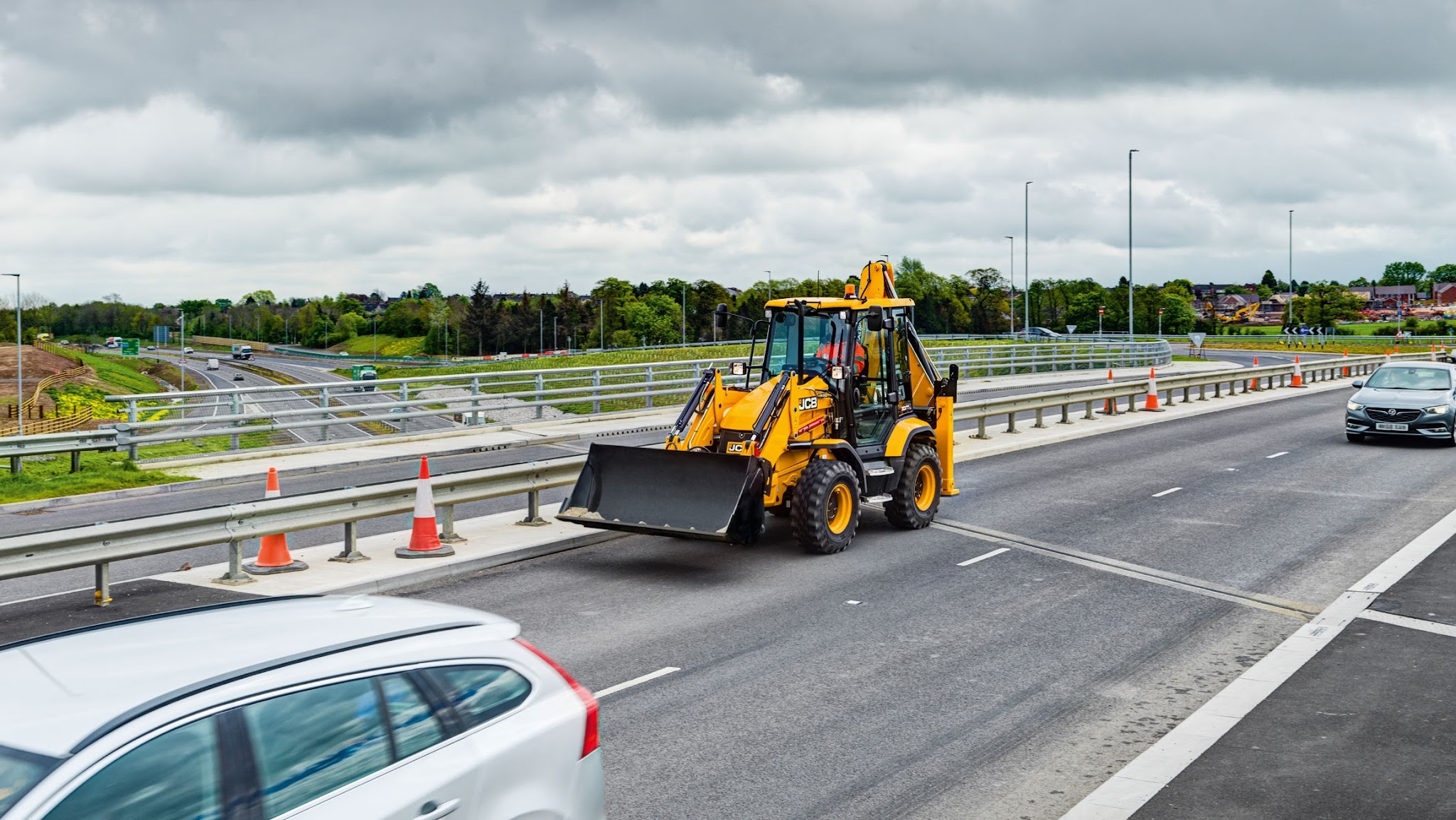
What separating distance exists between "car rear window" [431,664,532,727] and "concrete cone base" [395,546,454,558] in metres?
7.55

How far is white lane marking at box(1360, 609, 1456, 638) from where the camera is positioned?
9625 mm

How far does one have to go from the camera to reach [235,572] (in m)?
10.9

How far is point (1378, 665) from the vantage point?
8.73m

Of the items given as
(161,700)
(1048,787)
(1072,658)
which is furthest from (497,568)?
(161,700)

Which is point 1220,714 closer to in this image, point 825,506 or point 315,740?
point 825,506

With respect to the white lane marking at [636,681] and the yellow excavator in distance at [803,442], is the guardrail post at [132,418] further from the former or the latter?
the white lane marking at [636,681]

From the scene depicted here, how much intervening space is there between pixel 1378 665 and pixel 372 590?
780cm

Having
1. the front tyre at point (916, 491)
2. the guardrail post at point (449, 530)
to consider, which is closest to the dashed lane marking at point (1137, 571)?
the front tyre at point (916, 491)

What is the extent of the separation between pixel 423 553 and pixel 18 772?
8.65 metres

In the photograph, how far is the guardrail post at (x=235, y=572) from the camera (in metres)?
10.8

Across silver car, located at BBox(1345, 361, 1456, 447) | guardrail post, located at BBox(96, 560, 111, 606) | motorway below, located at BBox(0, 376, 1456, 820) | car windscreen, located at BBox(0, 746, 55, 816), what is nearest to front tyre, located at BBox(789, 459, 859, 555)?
motorway below, located at BBox(0, 376, 1456, 820)

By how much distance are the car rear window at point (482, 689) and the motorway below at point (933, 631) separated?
6.24 ft

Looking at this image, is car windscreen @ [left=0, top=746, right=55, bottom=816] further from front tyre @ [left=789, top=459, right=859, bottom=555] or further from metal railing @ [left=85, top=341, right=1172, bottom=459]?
metal railing @ [left=85, top=341, right=1172, bottom=459]

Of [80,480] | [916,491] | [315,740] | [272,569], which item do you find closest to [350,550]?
[272,569]
